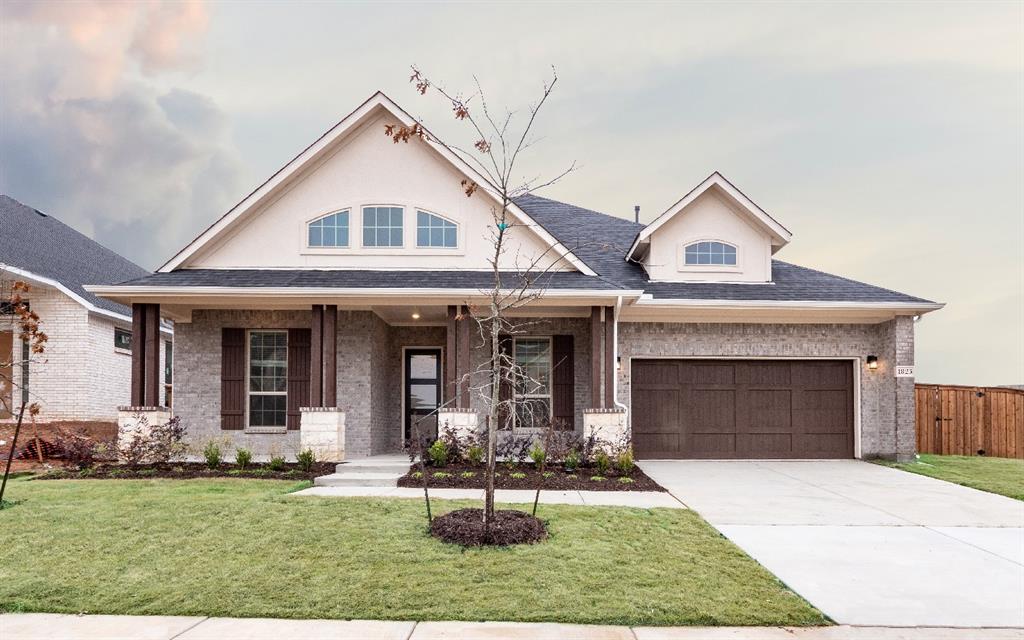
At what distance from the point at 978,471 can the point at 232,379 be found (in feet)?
45.7

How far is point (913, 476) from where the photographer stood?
36.3 feet

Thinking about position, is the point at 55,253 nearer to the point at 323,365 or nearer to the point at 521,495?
the point at 323,365

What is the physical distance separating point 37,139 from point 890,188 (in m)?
34.2

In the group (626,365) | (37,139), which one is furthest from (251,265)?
(37,139)

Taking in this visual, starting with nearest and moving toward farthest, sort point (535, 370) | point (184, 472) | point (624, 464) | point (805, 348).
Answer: point (184, 472) → point (624, 464) → point (535, 370) → point (805, 348)

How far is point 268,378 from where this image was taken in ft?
41.2

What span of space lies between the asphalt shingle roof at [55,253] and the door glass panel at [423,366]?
24.5 ft

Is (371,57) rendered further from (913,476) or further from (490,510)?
(913,476)

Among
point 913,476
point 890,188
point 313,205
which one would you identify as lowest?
point 913,476

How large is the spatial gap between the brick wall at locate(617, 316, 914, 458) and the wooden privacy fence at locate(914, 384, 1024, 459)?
9.63 feet

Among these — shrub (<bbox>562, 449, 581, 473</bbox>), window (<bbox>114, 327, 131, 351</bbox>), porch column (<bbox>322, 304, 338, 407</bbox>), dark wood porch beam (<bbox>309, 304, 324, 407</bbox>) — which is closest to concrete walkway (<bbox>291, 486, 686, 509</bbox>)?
shrub (<bbox>562, 449, 581, 473</bbox>)

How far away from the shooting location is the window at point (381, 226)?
12227 millimetres

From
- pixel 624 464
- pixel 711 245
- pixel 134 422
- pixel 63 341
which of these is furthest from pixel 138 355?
pixel 711 245

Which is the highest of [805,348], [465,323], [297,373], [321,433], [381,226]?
[381,226]
